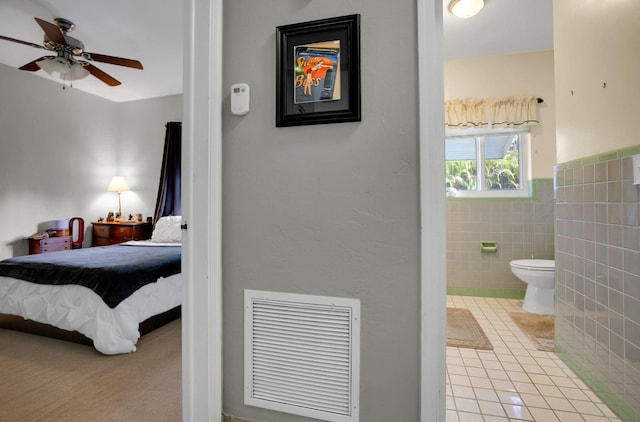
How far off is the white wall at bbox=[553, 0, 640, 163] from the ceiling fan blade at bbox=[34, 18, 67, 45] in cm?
347

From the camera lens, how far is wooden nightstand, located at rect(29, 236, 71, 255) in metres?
3.85

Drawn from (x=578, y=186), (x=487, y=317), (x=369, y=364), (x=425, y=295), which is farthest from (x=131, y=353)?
(x=578, y=186)

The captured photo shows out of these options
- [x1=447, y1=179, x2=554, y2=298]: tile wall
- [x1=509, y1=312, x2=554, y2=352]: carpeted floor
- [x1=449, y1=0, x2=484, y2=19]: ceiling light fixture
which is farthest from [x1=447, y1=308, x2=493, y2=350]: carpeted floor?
[x1=449, y1=0, x2=484, y2=19]: ceiling light fixture

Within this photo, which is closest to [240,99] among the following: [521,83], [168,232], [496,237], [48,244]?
[168,232]

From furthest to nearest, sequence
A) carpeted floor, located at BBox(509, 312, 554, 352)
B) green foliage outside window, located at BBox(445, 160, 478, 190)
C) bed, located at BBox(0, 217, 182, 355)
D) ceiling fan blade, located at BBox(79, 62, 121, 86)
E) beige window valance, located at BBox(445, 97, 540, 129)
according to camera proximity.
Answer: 1. green foliage outside window, located at BBox(445, 160, 478, 190)
2. beige window valance, located at BBox(445, 97, 540, 129)
3. ceiling fan blade, located at BBox(79, 62, 121, 86)
4. carpeted floor, located at BBox(509, 312, 554, 352)
5. bed, located at BBox(0, 217, 182, 355)

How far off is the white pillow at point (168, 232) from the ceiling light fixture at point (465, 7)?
10.8 feet

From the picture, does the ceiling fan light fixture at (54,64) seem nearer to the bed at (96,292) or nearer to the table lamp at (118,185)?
the bed at (96,292)

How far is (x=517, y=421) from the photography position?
1.47 metres

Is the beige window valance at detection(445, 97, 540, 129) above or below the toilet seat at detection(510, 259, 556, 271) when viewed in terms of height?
above

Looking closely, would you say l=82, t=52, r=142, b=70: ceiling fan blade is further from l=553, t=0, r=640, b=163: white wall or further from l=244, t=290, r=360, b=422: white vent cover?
l=553, t=0, r=640, b=163: white wall

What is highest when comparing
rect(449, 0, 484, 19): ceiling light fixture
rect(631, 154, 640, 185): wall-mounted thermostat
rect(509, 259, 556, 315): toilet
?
rect(449, 0, 484, 19): ceiling light fixture

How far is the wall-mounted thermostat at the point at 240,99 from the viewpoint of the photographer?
4.33 ft

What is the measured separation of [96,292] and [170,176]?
258 centimetres

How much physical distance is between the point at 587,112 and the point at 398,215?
141cm
